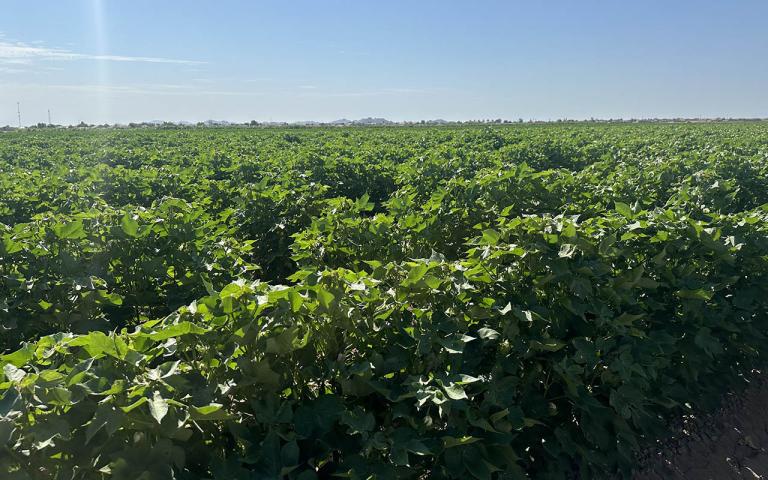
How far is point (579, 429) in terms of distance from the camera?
2.99m

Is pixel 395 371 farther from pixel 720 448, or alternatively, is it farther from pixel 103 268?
pixel 720 448

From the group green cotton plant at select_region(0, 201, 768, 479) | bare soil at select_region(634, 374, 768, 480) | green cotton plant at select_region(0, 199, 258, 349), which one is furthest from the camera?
bare soil at select_region(634, 374, 768, 480)

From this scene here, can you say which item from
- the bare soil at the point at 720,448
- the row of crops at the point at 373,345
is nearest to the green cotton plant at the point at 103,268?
the row of crops at the point at 373,345

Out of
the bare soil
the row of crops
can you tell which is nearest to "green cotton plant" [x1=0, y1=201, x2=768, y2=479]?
the row of crops

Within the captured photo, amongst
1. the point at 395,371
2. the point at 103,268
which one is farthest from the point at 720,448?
the point at 103,268

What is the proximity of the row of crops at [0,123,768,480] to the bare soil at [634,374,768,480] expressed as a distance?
0.83 feet

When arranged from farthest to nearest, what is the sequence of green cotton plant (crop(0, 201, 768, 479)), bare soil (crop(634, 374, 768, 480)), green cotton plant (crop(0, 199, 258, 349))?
bare soil (crop(634, 374, 768, 480))
green cotton plant (crop(0, 199, 258, 349))
green cotton plant (crop(0, 201, 768, 479))

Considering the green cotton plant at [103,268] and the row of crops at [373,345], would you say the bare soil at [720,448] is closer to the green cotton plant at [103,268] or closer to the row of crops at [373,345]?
the row of crops at [373,345]

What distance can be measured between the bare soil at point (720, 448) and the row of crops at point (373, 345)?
0.83 feet

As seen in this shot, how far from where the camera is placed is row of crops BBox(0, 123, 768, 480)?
178 centimetres

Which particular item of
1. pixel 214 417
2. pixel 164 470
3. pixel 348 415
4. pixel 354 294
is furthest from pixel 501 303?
pixel 164 470

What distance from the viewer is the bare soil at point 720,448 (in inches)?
145

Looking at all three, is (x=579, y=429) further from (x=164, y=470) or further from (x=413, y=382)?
(x=164, y=470)

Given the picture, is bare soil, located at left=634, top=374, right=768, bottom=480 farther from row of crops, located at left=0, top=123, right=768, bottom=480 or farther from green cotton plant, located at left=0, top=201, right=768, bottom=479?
green cotton plant, located at left=0, top=201, right=768, bottom=479
